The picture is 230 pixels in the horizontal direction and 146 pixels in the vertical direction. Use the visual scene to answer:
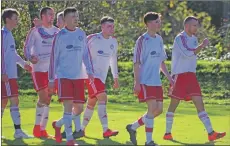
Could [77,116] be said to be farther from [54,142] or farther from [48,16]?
[48,16]

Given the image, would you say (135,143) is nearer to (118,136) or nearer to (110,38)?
(118,136)

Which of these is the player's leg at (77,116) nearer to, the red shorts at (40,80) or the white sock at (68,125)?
the white sock at (68,125)

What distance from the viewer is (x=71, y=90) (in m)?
8.87

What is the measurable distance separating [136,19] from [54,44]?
17918mm

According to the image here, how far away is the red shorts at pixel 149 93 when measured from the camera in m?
9.03

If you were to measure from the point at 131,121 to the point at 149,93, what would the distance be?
2984mm

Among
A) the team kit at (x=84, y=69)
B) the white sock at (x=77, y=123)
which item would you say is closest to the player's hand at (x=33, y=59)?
the team kit at (x=84, y=69)

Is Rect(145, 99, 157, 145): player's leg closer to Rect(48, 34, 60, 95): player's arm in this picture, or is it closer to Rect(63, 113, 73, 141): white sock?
Rect(63, 113, 73, 141): white sock

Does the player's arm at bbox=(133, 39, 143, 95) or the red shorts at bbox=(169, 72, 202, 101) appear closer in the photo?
the player's arm at bbox=(133, 39, 143, 95)

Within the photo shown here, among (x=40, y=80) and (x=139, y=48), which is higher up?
(x=139, y=48)

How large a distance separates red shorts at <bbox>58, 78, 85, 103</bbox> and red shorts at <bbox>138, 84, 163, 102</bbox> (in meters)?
0.79

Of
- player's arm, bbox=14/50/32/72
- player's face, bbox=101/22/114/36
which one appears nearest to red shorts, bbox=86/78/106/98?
player's face, bbox=101/22/114/36

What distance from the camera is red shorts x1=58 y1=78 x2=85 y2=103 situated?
8.81 metres

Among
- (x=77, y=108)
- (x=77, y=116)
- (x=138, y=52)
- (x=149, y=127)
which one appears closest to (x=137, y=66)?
(x=138, y=52)
